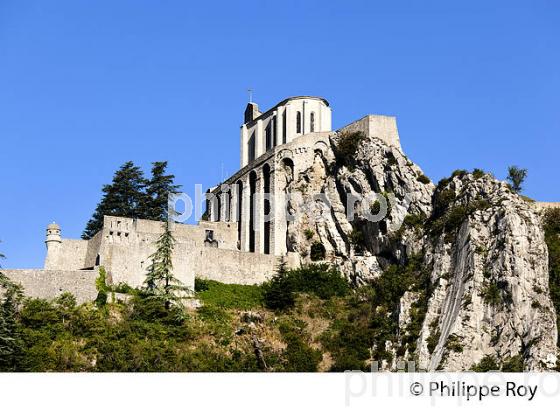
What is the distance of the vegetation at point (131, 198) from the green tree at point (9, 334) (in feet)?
61.8

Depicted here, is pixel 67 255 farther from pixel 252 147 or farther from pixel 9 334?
pixel 252 147

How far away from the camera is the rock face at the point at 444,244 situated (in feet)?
196

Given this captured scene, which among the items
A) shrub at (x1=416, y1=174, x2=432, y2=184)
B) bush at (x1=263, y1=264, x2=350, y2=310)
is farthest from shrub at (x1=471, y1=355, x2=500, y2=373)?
shrub at (x1=416, y1=174, x2=432, y2=184)

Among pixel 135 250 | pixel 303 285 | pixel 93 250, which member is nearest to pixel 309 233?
pixel 303 285

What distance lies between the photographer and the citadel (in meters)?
65.1

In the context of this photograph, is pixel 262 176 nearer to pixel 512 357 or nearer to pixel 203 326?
pixel 203 326

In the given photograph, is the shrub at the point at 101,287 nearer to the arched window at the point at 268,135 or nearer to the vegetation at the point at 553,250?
the arched window at the point at 268,135

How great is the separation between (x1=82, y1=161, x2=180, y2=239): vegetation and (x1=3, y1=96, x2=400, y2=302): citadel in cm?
371

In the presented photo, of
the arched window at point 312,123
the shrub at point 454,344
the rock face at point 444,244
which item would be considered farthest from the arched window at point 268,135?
the shrub at point 454,344

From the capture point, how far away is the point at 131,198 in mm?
80500

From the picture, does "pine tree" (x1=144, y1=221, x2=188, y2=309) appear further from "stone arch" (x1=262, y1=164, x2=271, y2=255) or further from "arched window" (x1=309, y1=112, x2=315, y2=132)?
"arched window" (x1=309, y1=112, x2=315, y2=132)

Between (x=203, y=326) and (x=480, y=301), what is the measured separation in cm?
1381

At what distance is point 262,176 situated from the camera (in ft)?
252
